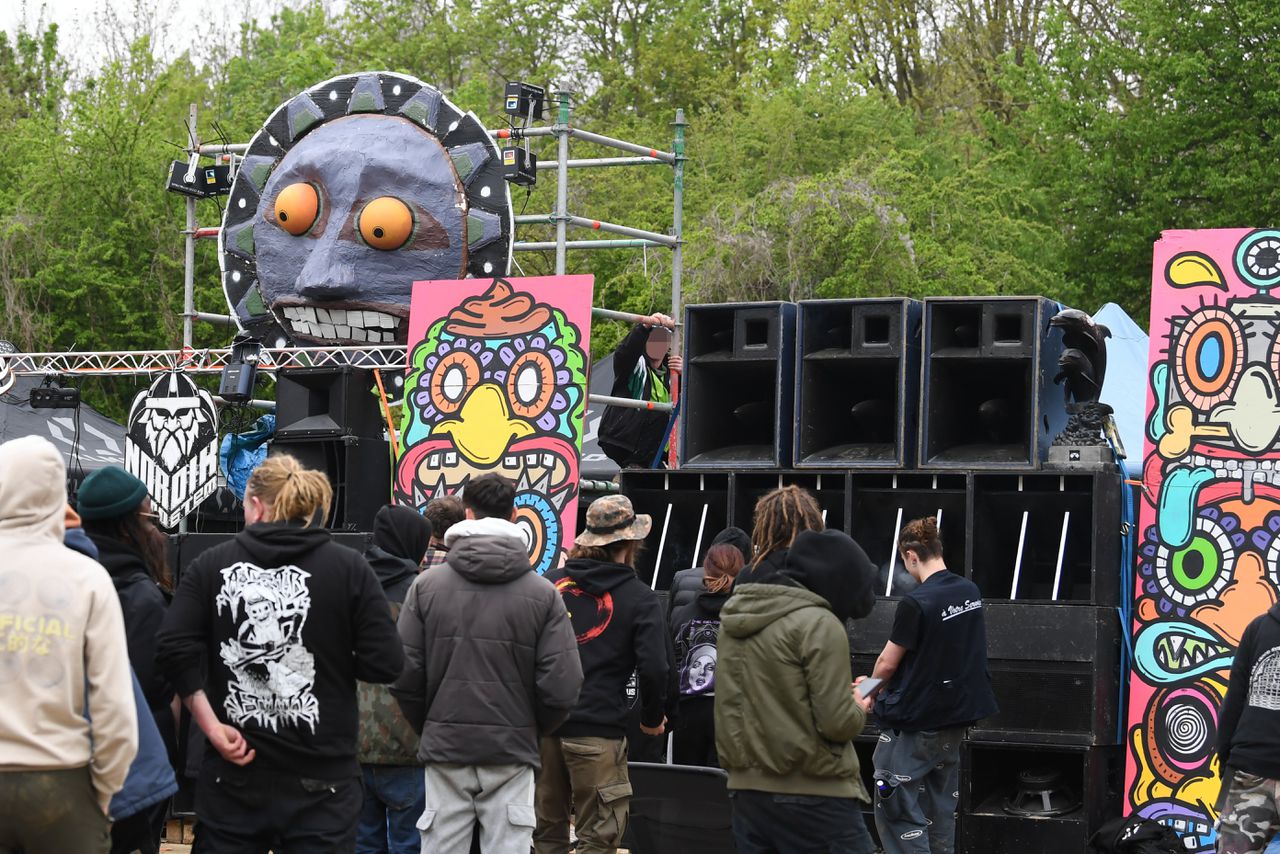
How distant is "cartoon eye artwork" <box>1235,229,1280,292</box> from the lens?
809 centimetres

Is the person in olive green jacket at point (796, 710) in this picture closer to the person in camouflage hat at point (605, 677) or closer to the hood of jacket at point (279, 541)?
the person in camouflage hat at point (605, 677)

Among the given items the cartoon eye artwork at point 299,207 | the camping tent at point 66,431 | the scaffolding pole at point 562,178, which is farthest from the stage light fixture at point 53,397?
the scaffolding pole at point 562,178

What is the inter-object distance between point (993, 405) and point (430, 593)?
4228 mm

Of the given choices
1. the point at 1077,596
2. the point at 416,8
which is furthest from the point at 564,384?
the point at 416,8

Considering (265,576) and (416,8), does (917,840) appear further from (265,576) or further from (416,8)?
(416,8)

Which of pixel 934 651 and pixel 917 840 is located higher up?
pixel 934 651

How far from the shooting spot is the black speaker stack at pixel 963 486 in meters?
8.16

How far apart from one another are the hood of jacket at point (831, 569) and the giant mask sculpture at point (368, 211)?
21.7 ft

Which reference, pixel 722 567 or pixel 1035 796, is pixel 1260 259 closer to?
pixel 1035 796

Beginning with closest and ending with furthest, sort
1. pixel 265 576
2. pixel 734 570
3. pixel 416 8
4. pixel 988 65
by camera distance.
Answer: pixel 265 576 < pixel 734 570 < pixel 988 65 < pixel 416 8

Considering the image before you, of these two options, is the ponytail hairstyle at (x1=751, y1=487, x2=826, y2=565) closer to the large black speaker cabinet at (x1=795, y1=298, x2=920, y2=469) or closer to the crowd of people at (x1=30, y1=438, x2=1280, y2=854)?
the crowd of people at (x1=30, y1=438, x2=1280, y2=854)

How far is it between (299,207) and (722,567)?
5448mm

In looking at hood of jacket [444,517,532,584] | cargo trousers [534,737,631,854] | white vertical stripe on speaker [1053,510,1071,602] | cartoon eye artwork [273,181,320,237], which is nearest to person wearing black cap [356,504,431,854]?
cargo trousers [534,737,631,854]

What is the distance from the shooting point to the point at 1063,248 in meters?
22.4
